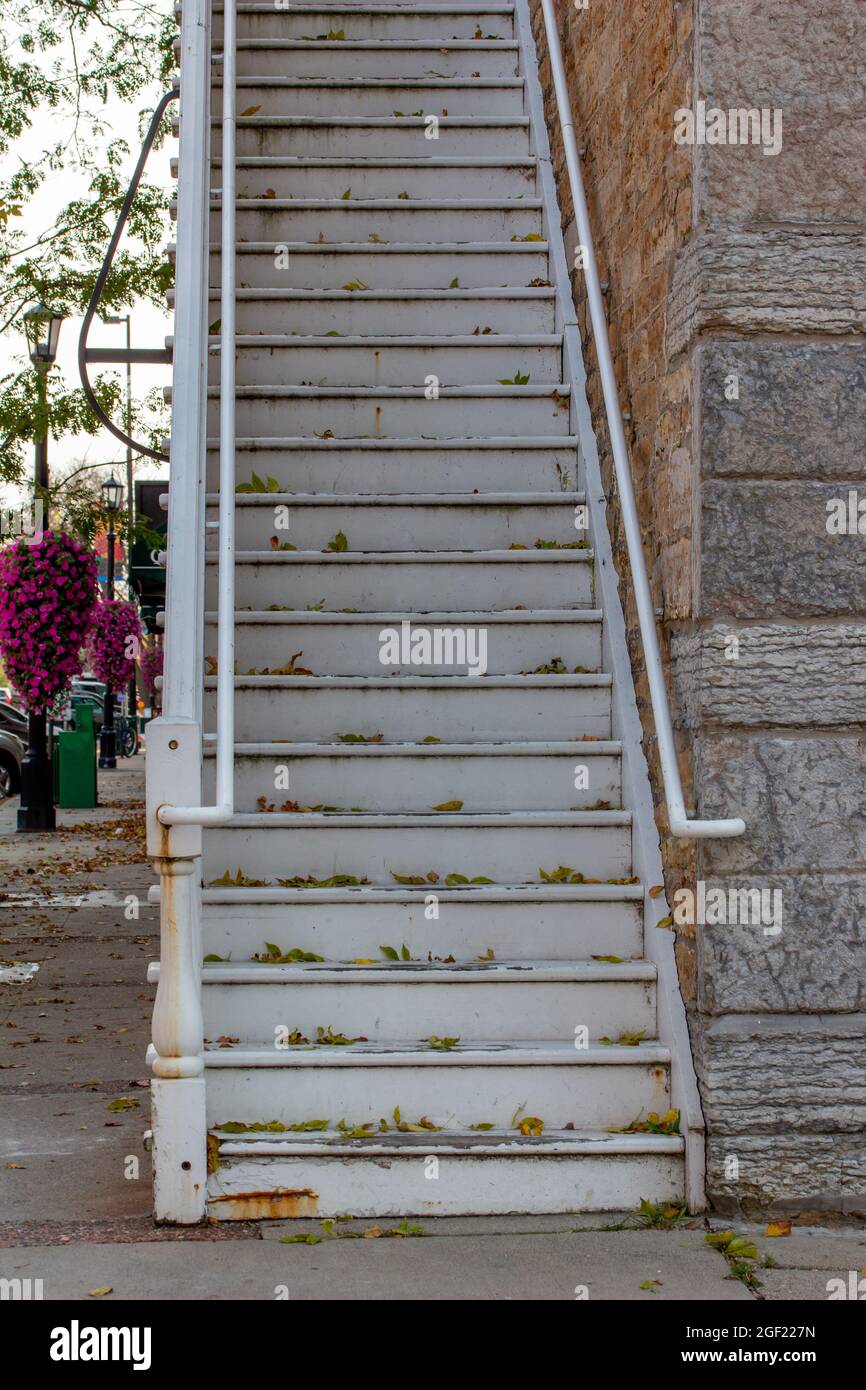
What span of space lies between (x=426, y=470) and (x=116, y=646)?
65.0 ft

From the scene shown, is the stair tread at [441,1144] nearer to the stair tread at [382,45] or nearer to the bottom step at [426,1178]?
the bottom step at [426,1178]

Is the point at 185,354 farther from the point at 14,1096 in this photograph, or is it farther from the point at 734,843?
the point at 14,1096

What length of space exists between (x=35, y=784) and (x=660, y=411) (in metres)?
12.0

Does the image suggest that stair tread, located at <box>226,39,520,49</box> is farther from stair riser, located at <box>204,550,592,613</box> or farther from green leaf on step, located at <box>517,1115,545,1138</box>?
green leaf on step, located at <box>517,1115,545,1138</box>

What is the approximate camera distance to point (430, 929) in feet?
16.1

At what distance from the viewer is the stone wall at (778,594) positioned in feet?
14.2

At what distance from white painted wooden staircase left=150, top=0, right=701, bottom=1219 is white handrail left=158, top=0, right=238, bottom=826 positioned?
231mm

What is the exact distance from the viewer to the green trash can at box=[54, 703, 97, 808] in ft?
60.7

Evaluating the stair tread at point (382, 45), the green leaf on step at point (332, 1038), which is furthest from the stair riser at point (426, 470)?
the stair tread at point (382, 45)

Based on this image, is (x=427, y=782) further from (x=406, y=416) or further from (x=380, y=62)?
(x=380, y=62)

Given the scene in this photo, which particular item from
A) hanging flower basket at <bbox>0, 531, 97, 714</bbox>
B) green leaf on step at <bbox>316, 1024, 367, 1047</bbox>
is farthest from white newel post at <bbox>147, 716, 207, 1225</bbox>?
hanging flower basket at <bbox>0, 531, 97, 714</bbox>

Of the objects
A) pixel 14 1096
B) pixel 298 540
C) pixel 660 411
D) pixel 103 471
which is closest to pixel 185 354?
pixel 298 540

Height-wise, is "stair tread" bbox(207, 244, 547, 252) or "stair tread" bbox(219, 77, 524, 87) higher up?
"stair tread" bbox(219, 77, 524, 87)

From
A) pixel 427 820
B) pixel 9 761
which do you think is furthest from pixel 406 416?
pixel 9 761
